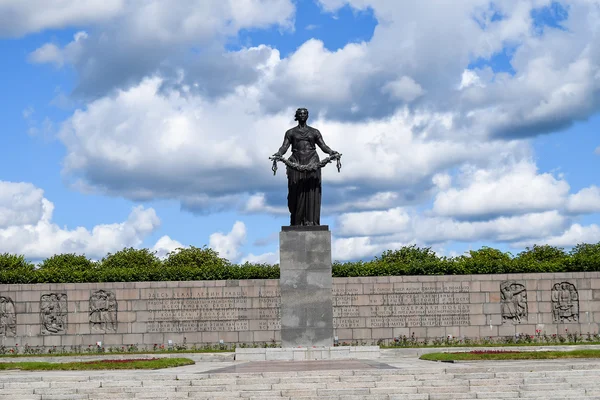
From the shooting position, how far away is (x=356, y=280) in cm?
2778

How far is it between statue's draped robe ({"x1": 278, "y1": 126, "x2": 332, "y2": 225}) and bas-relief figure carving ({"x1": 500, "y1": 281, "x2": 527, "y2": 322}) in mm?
9647

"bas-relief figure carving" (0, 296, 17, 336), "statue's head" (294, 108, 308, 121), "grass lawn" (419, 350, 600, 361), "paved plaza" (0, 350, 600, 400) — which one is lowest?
"paved plaza" (0, 350, 600, 400)

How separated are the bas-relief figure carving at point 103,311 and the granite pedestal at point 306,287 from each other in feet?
31.0

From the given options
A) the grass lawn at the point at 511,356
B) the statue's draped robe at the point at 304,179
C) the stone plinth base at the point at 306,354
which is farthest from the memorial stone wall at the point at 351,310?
the grass lawn at the point at 511,356

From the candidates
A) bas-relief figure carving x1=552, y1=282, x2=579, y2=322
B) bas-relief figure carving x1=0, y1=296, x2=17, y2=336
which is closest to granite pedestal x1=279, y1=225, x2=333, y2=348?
bas-relief figure carving x1=552, y1=282, x2=579, y2=322

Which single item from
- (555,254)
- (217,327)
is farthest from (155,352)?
(555,254)

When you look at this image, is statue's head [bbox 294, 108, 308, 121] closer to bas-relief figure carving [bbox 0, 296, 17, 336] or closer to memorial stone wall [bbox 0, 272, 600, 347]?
memorial stone wall [bbox 0, 272, 600, 347]

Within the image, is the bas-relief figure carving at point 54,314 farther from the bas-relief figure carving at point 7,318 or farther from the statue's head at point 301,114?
the statue's head at point 301,114

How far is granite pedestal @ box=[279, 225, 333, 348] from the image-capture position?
2042 centimetres

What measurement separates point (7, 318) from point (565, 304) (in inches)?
739

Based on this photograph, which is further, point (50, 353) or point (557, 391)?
point (50, 353)

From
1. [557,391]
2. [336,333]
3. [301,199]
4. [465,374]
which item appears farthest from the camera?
[336,333]

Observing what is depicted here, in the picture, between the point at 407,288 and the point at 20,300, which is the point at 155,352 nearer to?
the point at 20,300

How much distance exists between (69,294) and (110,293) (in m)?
1.41
